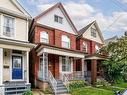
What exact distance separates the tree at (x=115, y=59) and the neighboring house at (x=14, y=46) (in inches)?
483

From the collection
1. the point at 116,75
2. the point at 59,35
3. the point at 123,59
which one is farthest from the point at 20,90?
the point at 116,75

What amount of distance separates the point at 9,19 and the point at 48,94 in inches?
306

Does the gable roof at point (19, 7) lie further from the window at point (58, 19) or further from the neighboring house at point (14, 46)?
the window at point (58, 19)

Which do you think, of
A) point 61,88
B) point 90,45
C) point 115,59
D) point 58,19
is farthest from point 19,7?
point 90,45

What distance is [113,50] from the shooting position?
31125 mm

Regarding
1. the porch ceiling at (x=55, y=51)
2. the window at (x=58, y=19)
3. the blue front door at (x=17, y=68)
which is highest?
the window at (x=58, y=19)

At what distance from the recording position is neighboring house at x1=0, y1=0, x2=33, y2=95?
68.6 ft

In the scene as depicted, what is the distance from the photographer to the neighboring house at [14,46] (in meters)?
Answer: 20.9

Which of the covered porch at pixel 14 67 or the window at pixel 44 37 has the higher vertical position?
the window at pixel 44 37

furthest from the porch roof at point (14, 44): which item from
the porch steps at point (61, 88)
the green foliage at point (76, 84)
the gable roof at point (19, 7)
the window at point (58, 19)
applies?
the window at point (58, 19)

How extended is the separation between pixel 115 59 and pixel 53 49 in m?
10.3

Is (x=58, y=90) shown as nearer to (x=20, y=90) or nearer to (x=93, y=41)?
(x=20, y=90)

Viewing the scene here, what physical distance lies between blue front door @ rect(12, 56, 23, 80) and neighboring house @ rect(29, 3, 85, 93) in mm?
2012

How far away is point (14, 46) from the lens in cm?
2120
